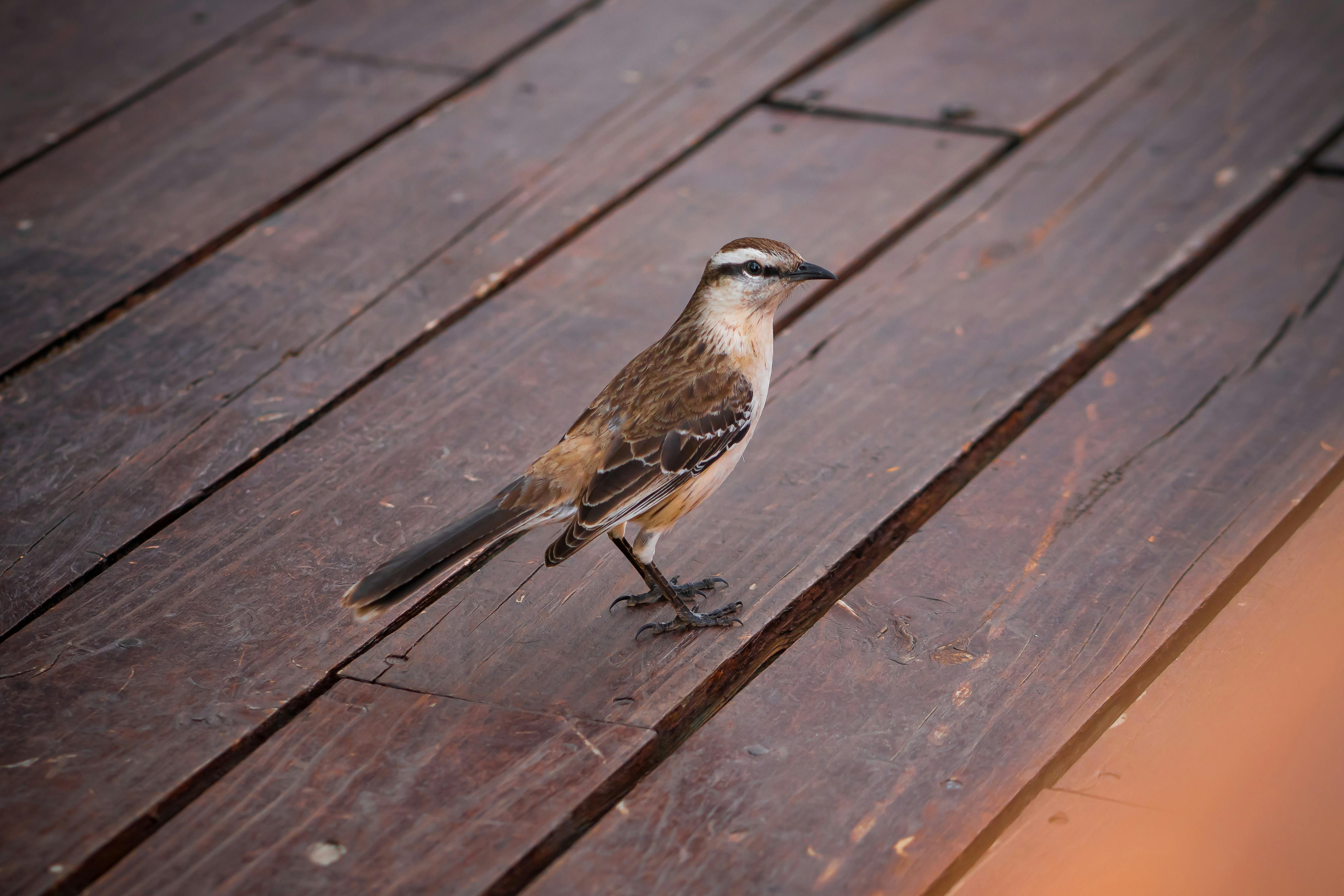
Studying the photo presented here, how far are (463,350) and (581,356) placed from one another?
0.36 meters

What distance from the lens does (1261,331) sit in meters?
3.88

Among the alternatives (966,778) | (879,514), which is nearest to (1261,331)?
(879,514)

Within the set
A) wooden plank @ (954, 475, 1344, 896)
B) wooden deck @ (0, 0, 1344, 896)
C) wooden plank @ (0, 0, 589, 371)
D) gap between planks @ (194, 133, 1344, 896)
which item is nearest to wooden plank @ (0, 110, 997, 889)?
wooden deck @ (0, 0, 1344, 896)

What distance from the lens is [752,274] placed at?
3348 mm

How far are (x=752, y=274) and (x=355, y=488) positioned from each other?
119cm

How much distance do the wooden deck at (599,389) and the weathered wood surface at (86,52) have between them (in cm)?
3

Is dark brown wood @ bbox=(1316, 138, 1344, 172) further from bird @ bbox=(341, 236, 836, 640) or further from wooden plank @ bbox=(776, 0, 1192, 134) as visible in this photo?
bird @ bbox=(341, 236, 836, 640)

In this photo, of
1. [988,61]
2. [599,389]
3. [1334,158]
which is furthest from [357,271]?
[1334,158]

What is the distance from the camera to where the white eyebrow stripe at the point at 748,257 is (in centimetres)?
333

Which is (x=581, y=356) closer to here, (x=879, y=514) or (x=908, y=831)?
(x=879, y=514)

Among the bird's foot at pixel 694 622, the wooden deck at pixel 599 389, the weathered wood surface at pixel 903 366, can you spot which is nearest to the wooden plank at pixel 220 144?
the wooden deck at pixel 599 389

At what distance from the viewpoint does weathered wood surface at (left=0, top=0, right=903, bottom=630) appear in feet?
11.3

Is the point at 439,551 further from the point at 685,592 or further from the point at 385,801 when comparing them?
the point at 685,592

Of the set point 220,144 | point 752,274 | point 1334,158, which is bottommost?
point 1334,158
